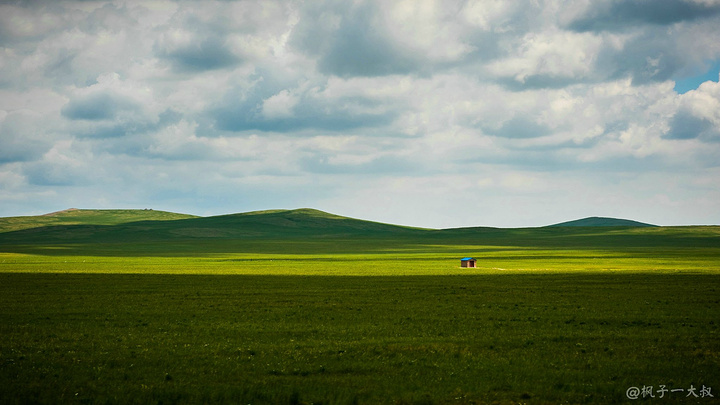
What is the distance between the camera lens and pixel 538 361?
19.0m

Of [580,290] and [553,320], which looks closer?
[553,320]

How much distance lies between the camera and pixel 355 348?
20984 mm

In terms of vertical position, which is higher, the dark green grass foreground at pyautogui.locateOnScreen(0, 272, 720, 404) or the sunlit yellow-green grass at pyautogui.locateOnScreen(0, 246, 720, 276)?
the sunlit yellow-green grass at pyautogui.locateOnScreen(0, 246, 720, 276)

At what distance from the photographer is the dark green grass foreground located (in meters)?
15.7

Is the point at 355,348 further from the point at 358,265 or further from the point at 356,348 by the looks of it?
the point at 358,265

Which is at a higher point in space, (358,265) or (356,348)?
(358,265)

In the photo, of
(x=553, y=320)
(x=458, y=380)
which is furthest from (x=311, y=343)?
(x=553, y=320)

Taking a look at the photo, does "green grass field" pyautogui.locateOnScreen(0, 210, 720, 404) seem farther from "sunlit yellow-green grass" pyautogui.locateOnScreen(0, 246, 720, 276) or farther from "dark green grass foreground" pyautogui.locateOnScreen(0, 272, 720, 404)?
"sunlit yellow-green grass" pyautogui.locateOnScreen(0, 246, 720, 276)

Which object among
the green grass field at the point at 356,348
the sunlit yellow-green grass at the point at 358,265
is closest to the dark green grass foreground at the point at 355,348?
the green grass field at the point at 356,348

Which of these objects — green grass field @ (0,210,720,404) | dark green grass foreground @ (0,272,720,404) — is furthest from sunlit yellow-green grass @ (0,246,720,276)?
dark green grass foreground @ (0,272,720,404)

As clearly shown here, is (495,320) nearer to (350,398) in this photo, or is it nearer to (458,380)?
(458,380)

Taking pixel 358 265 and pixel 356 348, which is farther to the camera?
pixel 358 265

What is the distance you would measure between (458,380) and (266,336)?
8.98m

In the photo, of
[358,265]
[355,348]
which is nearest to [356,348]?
[355,348]
